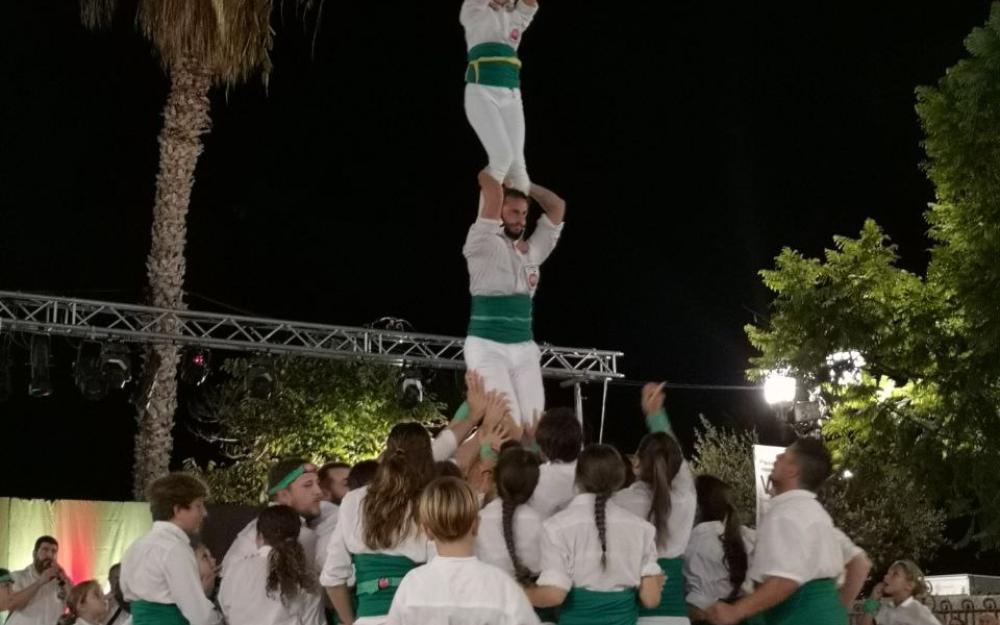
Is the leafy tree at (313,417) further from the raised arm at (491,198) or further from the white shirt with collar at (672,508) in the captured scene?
the white shirt with collar at (672,508)

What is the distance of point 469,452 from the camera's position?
771 cm

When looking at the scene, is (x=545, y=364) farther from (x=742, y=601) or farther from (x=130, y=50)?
(x=742, y=601)

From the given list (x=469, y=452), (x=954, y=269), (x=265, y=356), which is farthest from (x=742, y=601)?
(x=954, y=269)

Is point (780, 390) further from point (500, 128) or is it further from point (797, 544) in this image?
point (797, 544)

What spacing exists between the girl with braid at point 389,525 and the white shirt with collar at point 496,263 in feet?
8.05

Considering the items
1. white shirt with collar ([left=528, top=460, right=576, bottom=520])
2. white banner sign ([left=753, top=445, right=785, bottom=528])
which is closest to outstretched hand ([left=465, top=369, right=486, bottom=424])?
white shirt with collar ([left=528, top=460, right=576, bottom=520])

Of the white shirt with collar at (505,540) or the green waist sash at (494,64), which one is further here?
the green waist sash at (494,64)

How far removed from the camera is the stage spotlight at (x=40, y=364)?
16172mm

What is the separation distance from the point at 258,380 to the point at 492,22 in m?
10.2

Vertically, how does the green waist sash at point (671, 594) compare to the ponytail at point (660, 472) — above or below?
below

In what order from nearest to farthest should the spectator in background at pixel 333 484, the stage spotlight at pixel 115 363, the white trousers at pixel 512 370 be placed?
the spectator in background at pixel 333 484 < the white trousers at pixel 512 370 < the stage spotlight at pixel 115 363

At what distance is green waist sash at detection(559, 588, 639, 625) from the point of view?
5859 mm

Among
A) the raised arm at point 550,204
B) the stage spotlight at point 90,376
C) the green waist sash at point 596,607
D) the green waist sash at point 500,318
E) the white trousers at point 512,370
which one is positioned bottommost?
the green waist sash at point 596,607

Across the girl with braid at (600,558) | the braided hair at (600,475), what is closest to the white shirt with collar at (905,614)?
the girl with braid at (600,558)
